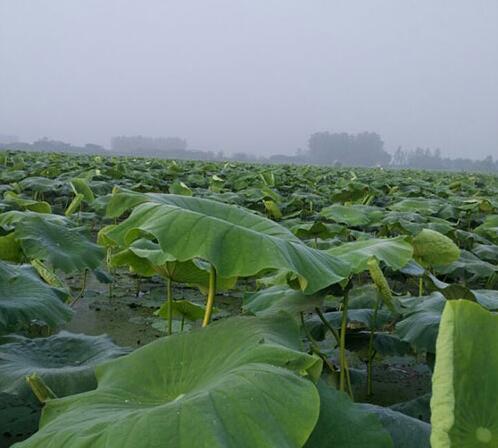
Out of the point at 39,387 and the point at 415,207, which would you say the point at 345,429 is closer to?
the point at 39,387

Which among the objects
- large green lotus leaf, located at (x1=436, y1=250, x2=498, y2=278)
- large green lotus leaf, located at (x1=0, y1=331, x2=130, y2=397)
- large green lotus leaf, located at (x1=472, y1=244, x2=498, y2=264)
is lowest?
large green lotus leaf, located at (x1=472, y1=244, x2=498, y2=264)

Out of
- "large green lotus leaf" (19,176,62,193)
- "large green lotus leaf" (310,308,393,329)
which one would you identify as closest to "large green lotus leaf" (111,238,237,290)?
"large green lotus leaf" (310,308,393,329)

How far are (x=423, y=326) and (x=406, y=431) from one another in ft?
1.46

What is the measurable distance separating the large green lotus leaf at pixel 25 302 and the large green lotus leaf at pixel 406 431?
2.58ft

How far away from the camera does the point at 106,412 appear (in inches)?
29.2

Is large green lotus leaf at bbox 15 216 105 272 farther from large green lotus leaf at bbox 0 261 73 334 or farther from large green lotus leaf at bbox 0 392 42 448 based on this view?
large green lotus leaf at bbox 0 392 42 448

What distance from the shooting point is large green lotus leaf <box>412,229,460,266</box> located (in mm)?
1688

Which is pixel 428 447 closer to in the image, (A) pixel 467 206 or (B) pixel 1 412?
(B) pixel 1 412

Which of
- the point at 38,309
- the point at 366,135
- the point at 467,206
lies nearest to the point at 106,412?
the point at 38,309

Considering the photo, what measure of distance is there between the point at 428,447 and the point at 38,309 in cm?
90

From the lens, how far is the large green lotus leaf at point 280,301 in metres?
1.24

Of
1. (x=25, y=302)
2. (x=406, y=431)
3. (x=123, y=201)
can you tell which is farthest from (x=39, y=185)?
(x=406, y=431)

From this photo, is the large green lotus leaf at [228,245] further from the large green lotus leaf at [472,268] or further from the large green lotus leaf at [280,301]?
the large green lotus leaf at [472,268]

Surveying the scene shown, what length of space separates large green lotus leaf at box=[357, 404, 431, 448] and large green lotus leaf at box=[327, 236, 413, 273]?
269 millimetres
